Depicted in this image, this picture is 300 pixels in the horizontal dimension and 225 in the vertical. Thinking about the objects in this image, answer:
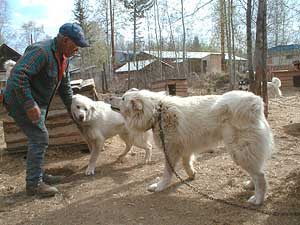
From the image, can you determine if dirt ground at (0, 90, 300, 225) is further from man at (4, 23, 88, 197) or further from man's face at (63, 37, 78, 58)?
man's face at (63, 37, 78, 58)

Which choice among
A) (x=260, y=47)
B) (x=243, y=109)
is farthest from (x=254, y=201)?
(x=260, y=47)

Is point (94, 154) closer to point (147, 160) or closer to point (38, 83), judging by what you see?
point (147, 160)

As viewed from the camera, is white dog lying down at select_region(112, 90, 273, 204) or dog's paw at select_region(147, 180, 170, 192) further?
dog's paw at select_region(147, 180, 170, 192)

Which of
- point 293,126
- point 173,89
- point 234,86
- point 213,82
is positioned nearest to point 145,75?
point 213,82

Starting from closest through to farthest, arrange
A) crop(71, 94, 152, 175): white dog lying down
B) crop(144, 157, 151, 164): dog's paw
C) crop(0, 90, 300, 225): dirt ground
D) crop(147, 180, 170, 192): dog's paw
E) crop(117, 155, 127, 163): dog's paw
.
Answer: crop(0, 90, 300, 225): dirt ground
crop(147, 180, 170, 192): dog's paw
crop(71, 94, 152, 175): white dog lying down
crop(144, 157, 151, 164): dog's paw
crop(117, 155, 127, 163): dog's paw

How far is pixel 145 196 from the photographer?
3773 mm

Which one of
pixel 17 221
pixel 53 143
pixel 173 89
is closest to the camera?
pixel 17 221

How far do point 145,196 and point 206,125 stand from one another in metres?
1.09

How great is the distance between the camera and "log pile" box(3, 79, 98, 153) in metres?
5.80

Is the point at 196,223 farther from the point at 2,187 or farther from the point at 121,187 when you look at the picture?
the point at 2,187

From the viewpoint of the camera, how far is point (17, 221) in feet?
10.5

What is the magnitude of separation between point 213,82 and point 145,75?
16.4 ft

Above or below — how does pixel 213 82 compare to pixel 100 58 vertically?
below

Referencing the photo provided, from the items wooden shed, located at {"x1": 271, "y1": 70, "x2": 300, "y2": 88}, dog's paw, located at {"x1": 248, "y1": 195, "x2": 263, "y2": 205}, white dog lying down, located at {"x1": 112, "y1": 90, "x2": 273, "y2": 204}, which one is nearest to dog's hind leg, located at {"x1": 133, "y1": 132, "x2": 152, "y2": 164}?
white dog lying down, located at {"x1": 112, "y1": 90, "x2": 273, "y2": 204}
